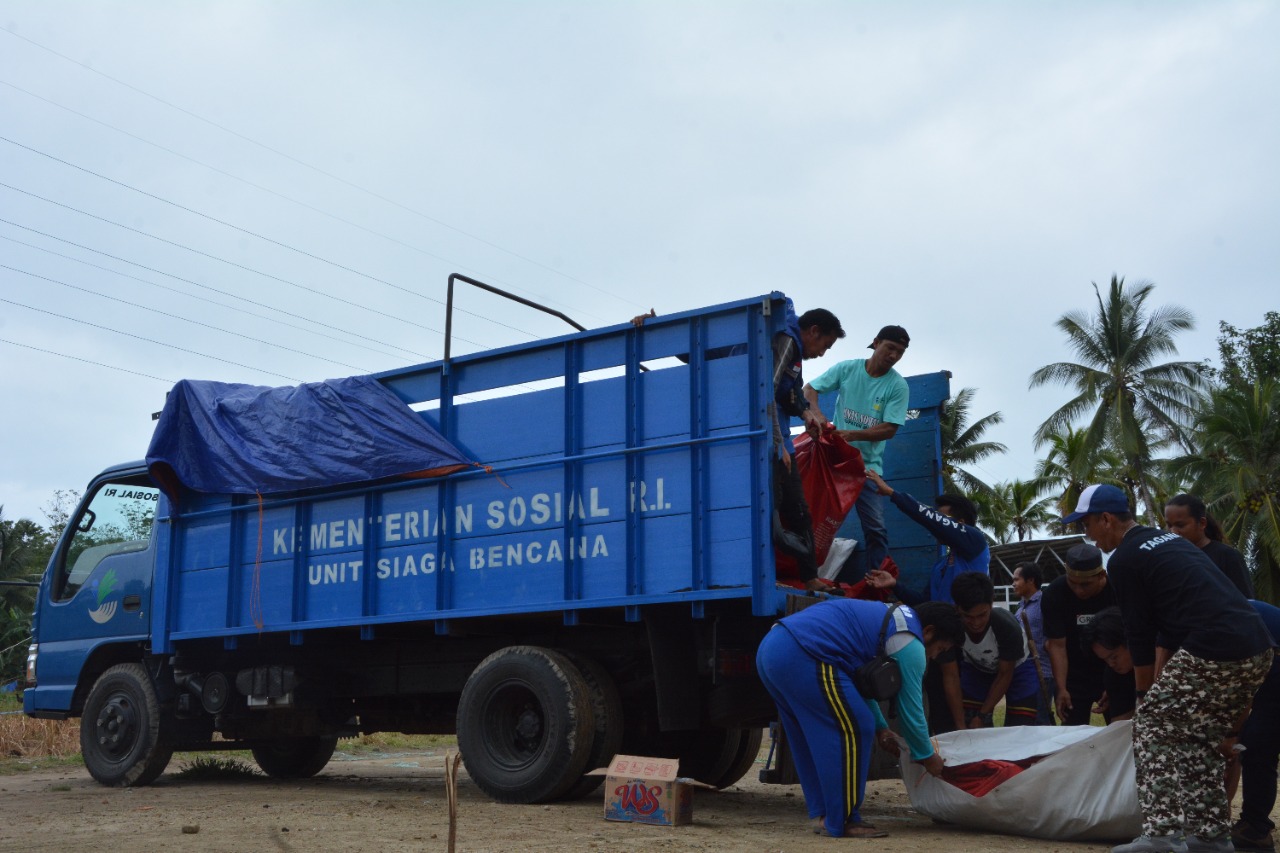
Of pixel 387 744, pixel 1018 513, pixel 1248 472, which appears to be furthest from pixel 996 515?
pixel 387 744

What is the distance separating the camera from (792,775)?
663 centimetres

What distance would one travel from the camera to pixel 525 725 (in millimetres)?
7199

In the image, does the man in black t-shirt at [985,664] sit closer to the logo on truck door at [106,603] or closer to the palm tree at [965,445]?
the logo on truck door at [106,603]

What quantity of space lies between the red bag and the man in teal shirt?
0.15 metres

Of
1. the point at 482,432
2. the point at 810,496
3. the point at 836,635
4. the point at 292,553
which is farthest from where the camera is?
the point at 292,553

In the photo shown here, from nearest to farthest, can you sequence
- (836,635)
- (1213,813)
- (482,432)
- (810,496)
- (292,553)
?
1. (1213,813)
2. (836,635)
3. (810,496)
4. (482,432)
5. (292,553)

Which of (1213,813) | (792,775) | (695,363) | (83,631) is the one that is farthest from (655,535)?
(83,631)

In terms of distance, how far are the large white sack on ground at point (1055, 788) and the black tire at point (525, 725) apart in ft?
6.47

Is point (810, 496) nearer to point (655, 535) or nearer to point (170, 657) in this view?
point (655, 535)

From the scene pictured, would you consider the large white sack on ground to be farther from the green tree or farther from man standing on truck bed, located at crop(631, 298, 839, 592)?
the green tree

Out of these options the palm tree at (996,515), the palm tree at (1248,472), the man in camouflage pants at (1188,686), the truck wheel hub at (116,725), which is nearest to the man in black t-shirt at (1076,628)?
the man in camouflage pants at (1188,686)

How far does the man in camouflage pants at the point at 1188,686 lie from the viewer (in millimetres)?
4797

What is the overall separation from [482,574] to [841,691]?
2567mm

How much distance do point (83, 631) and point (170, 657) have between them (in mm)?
1017
